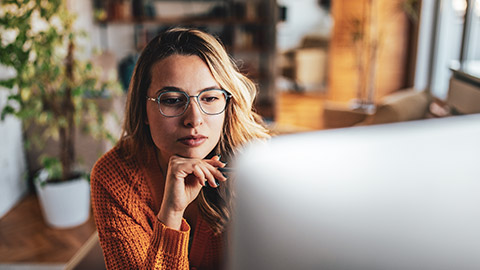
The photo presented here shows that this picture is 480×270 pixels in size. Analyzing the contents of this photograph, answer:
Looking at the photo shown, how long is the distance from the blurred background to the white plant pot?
7 cm

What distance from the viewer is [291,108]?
646cm

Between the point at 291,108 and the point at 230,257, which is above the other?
the point at 230,257

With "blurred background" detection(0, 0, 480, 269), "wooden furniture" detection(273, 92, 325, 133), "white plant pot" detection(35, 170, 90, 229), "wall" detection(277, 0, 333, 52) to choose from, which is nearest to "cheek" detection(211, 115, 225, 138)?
"blurred background" detection(0, 0, 480, 269)

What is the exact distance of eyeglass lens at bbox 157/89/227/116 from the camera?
2.39 ft

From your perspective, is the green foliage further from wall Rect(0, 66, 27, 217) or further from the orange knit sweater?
the orange knit sweater

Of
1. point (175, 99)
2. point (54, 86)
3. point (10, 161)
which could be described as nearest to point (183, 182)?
point (175, 99)

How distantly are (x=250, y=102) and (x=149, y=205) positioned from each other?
0.28 metres

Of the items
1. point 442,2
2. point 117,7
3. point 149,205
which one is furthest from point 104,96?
point 442,2

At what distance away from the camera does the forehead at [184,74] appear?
0.73 meters

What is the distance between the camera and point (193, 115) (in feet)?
2.37

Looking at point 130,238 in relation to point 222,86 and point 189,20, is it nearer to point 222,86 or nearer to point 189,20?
point 222,86

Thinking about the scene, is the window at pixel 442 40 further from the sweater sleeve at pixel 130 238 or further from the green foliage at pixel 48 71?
the sweater sleeve at pixel 130 238

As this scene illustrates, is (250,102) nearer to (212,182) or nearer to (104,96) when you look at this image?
(212,182)

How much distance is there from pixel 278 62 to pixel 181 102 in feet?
16.6
